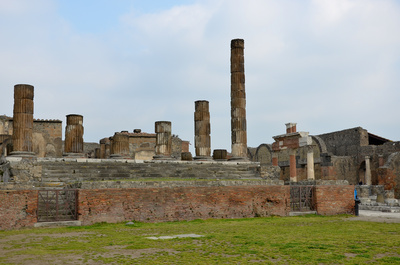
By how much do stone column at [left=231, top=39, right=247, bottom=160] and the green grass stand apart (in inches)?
430

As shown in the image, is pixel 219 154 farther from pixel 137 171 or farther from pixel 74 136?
pixel 74 136

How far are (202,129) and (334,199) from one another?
8.40m

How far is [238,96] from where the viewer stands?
20734mm

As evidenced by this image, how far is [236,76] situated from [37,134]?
17.3m

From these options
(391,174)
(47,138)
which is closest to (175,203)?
(391,174)

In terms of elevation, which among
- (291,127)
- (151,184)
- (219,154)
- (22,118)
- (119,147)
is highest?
(291,127)

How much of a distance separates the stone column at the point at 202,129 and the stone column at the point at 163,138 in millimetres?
1410

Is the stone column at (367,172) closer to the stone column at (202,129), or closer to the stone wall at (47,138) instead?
the stone column at (202,129)

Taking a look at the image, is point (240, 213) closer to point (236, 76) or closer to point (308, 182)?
point (308, 182)

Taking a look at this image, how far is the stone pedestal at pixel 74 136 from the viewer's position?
1800cm

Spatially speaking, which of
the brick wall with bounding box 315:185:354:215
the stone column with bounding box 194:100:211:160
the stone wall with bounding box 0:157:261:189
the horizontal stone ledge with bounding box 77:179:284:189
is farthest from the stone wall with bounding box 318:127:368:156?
the horizontal stone ledge with bounding box 77:179:284:189

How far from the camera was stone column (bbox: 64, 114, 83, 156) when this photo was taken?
59.1 ft

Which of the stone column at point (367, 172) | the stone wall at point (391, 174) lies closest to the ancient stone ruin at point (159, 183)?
the stone wall at point (391, 174)

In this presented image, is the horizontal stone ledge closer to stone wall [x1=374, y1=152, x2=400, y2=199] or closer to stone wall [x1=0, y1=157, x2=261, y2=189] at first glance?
stone wall [x1=0, y1=157, x2=261, y2=189]
